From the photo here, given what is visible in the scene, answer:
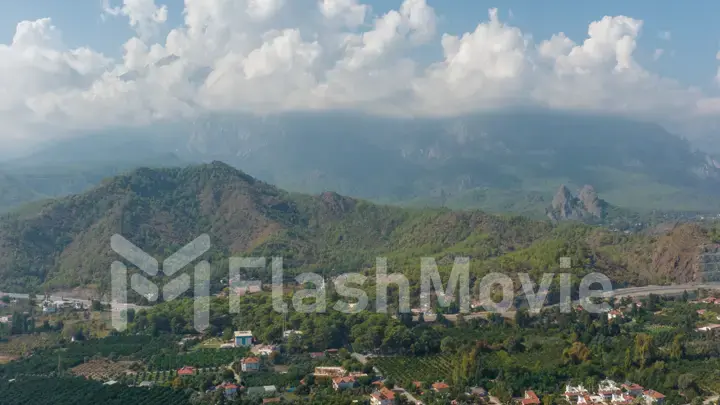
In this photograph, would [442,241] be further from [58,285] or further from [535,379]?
[535,379]

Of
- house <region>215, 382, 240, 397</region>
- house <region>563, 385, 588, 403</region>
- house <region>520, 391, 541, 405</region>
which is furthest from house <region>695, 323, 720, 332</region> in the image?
house <region>215, 382, 240, 397</region>

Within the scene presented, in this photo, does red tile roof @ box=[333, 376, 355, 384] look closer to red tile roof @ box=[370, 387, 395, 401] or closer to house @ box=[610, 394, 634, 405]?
red tile roof @ box=[370, 387, 395, 401]

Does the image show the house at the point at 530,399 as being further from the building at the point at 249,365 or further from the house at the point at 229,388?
the building at the point at 249,365

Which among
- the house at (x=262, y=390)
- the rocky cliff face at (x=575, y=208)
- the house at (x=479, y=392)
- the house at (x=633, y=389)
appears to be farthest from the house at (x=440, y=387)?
the rocky cliff face at (x=575, y=208)

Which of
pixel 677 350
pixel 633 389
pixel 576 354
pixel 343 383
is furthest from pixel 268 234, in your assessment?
pixel 633 389

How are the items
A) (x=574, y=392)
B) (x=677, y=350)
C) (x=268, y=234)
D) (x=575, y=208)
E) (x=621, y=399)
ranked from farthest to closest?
(x=575, y=208) → (x=268, y=234) → (x=677, y=350) → (x=574, y=392) → (x=621, y=399)

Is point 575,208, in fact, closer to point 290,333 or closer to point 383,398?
point 290,333
